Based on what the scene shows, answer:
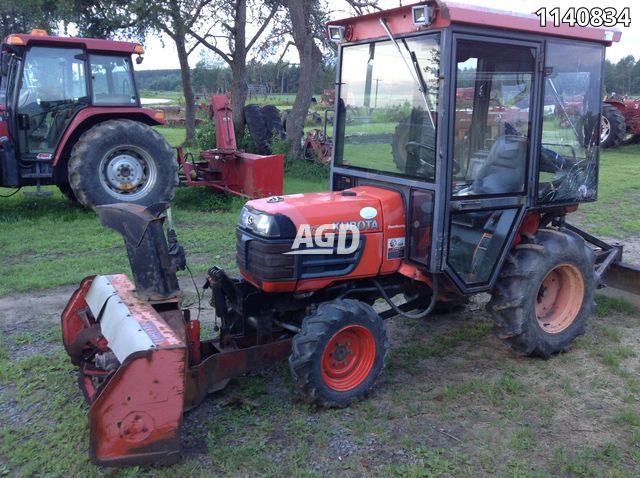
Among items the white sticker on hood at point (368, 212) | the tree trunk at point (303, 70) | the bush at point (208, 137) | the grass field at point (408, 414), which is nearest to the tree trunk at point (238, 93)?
the bush at point (208, 137)

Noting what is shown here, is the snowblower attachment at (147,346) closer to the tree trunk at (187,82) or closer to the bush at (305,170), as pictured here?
the bush at (305,170)

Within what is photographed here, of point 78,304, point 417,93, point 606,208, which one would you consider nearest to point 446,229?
point 417,93

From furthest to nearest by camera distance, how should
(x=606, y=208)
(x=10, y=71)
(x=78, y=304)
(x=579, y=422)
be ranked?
(x=606, y=208) → (x=10, y=71) → (x=78, y=304) → (x=579, y=422)

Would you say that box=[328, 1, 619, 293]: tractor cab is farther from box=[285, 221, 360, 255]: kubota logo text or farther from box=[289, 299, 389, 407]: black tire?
box=[289, 299, 389, 407]: black tire

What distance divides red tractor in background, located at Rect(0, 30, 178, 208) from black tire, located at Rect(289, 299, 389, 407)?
5691mm

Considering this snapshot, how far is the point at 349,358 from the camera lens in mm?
3965

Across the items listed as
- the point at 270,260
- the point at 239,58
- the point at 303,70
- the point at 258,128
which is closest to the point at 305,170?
the point at 258,128

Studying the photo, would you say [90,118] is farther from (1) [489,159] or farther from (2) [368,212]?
(1) [489,159]

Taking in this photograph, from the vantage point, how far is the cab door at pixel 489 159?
4.01 m

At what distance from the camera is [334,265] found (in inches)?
156

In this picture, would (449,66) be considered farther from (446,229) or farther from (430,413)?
(430,413)

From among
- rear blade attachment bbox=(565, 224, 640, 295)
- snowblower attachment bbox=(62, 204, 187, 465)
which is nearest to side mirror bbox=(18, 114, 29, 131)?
snowblower attachment bbox=(62, 204, 187, 465)

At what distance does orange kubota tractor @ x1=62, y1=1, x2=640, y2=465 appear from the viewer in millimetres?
3736

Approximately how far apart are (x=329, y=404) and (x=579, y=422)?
4.87 ft
